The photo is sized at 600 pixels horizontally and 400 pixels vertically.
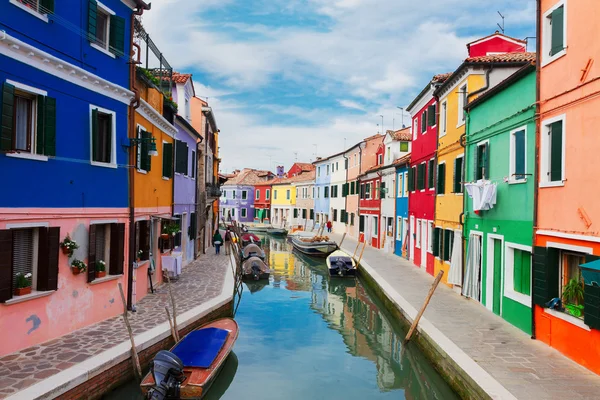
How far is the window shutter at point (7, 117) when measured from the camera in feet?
26.0

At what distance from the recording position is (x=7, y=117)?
8.00m

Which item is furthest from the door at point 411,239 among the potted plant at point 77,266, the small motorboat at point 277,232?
the small motorboat at point 277,232

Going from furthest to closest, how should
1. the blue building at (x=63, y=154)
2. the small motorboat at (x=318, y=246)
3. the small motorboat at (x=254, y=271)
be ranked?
the small motorboat at (x=318, y=246), the small motorboat at (x=254, y=271), the blue building at (x=63, y=154)

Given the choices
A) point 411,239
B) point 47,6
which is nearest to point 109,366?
point 47,6

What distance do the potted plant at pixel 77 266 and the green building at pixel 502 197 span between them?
9.92m

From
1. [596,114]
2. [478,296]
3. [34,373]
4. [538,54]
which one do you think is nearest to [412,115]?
[478,296]

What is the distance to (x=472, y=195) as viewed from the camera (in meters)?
13.9

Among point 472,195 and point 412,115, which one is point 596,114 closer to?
point 472,195

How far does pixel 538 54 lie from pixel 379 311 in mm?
10064

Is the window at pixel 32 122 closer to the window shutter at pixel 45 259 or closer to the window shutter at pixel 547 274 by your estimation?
the window shutter at pixel 45 259

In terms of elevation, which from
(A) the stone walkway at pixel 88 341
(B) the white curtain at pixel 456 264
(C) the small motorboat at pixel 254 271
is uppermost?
(B) the white curtain at pixel 456 264

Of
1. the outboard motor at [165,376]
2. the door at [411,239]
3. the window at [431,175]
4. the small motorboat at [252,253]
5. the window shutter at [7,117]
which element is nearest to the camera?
the outboard motor at [165,376]

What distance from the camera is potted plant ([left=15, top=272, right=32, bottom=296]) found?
858 cm

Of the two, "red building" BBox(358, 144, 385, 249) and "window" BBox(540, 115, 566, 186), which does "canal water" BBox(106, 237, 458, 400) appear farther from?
"red building" BBox(358, 144, 385, 249)
